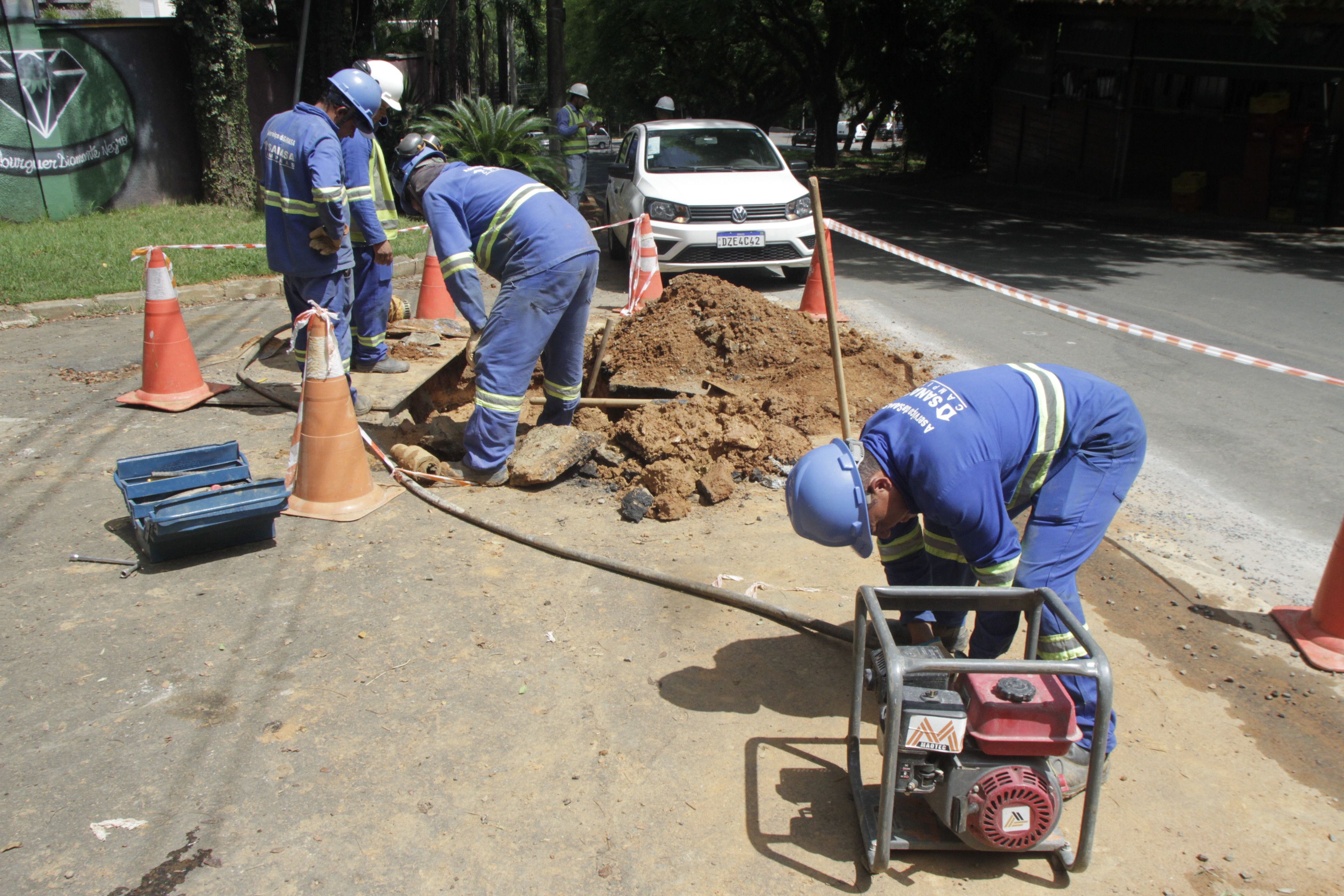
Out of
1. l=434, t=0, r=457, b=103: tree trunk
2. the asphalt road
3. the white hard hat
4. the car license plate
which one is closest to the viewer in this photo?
the asphalt road

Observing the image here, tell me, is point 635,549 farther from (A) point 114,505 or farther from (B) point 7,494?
(B) point 7,494

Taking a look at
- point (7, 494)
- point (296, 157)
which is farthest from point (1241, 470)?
point (7, 494)

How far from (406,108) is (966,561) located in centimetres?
1627

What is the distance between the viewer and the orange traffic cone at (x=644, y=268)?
865 cm

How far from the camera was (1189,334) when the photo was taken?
8.59 metres

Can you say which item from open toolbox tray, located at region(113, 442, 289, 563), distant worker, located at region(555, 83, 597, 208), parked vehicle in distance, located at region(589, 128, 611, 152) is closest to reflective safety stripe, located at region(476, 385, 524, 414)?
→ open toolbox tray, located at region(113, 442, 289, 563)

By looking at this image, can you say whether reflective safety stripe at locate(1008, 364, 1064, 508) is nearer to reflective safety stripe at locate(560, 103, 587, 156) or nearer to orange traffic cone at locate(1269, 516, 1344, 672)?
orange traffic cone at locate(1269, 516, 1344, 672)

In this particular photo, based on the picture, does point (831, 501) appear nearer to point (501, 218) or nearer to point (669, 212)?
point (501, 218)

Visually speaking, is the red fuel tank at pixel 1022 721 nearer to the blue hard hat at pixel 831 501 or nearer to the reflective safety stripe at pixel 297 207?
the blue hard hat at pixel 831 501

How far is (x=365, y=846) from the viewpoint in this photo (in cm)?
267

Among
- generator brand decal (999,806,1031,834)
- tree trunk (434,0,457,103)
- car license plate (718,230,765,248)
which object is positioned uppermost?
tree trunk (434,0,457,103)

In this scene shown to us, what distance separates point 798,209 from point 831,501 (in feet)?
26.6

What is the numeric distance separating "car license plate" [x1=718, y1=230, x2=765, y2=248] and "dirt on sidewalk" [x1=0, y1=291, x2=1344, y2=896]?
560cm

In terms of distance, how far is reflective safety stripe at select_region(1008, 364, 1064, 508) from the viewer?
293 centimetres
